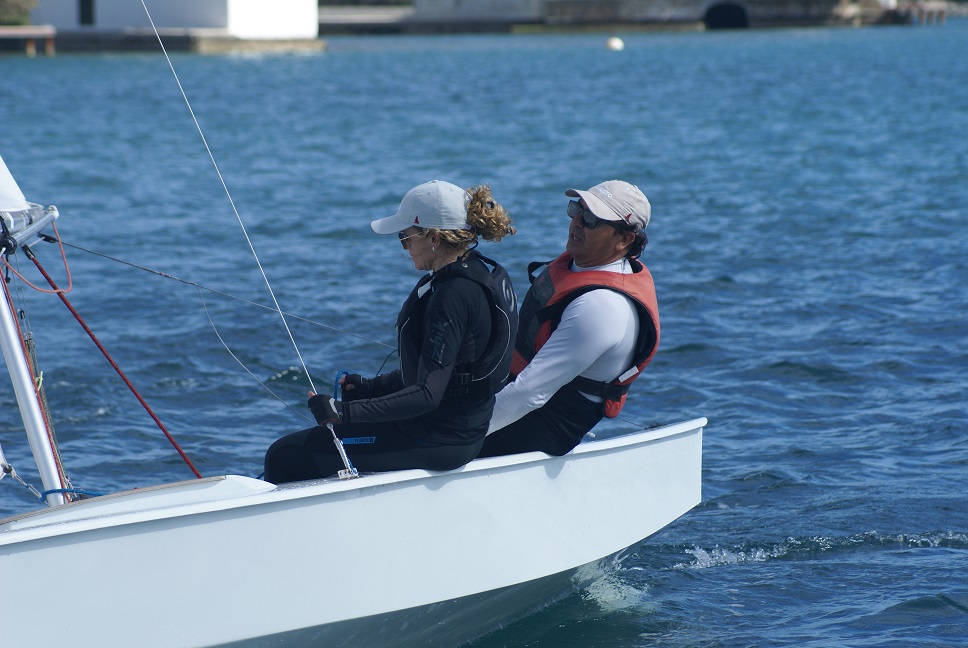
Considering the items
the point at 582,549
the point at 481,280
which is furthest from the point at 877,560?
the point at 481,280

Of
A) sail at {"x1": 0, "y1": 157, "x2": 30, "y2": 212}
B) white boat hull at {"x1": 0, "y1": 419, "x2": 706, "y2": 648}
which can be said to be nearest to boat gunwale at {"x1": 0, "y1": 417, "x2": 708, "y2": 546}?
white boat hull at {"x1": 0, "y1": 419, "x2": 706, "y2": 648}

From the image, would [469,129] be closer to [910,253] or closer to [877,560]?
[910,253]

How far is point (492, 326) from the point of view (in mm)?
2951

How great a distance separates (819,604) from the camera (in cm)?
371

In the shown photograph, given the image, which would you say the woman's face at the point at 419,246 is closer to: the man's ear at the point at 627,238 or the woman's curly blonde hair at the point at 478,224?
the woman's curly blonde hair at the point at 478,224

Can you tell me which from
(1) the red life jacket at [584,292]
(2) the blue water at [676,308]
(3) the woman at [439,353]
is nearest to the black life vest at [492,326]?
(3) the woman at [439,353]

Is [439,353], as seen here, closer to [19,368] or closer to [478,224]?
[478,224]

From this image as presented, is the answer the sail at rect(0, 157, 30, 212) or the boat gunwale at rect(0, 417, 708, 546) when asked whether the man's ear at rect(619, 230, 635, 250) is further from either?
the sail at rect(0, 157, 30, 212)

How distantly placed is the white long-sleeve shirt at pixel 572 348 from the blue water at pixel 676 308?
0.76m

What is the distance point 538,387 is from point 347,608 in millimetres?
695

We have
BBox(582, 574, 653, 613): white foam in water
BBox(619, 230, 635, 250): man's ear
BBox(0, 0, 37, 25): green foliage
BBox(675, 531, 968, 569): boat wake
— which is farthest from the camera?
BBox(0, 0, 37, 25): green foliage

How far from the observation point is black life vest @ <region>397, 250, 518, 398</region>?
291 centimetres

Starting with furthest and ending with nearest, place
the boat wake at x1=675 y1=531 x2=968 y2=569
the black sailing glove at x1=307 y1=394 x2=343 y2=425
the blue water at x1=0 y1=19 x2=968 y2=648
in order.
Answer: the boat wake at x1=675 y1=531 x2=968 y2=569 → the blue water at x1=0 y1=19 x2=968 y2=648 → the black sailing glove at x1=307 y1=394 x2=343 y2=425

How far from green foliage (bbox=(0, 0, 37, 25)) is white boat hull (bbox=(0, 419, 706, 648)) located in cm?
4404
